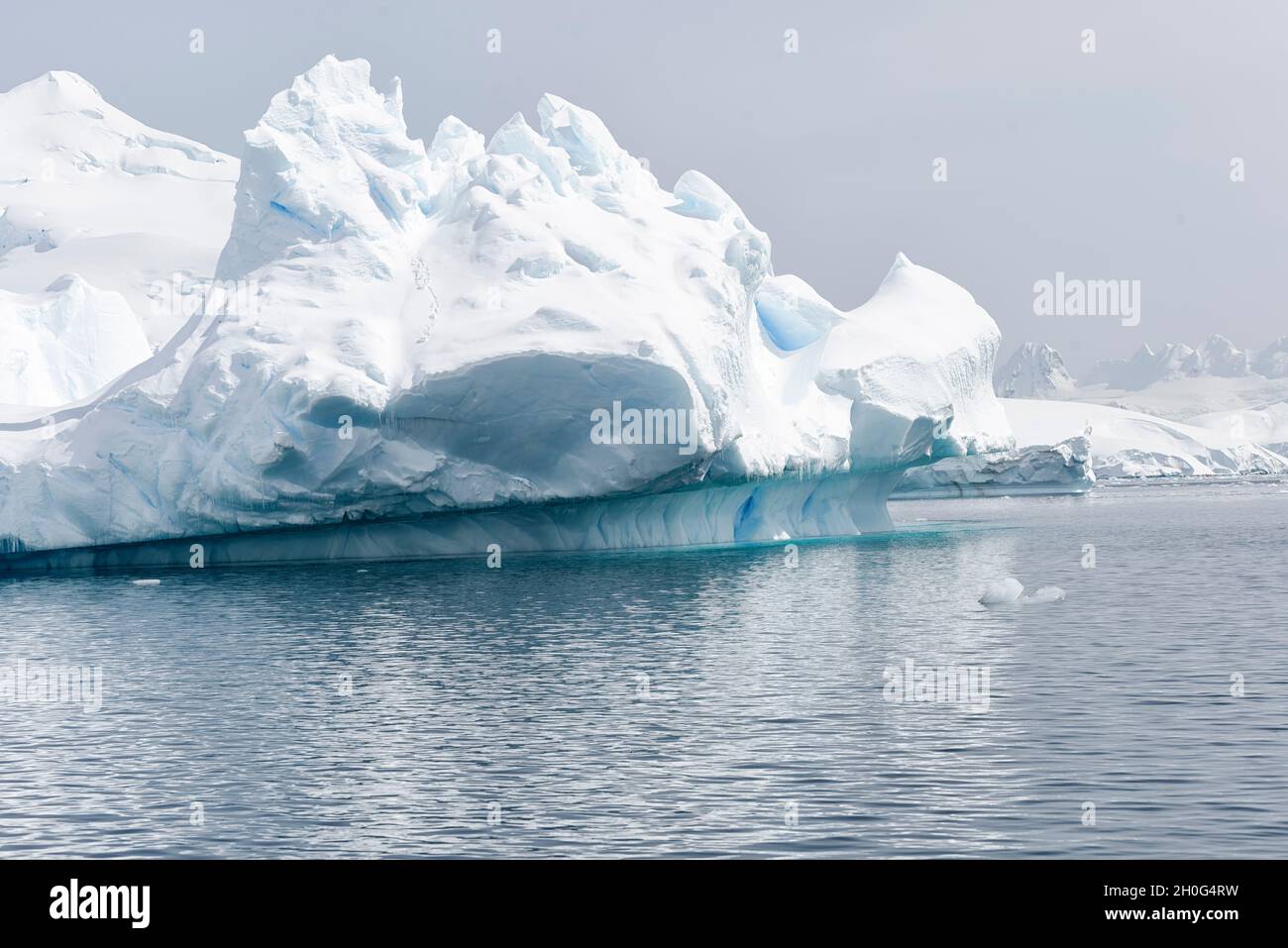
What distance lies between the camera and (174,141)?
101312 millimetres

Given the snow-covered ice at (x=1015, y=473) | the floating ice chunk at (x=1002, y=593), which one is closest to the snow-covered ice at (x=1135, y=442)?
the snow-covered ice at (x=1015, y=473)

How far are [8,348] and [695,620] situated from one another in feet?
94.7

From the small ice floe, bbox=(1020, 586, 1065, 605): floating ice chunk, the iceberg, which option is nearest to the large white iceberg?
the small ice floe

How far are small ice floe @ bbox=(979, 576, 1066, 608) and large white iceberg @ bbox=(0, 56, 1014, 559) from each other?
854 centimetres

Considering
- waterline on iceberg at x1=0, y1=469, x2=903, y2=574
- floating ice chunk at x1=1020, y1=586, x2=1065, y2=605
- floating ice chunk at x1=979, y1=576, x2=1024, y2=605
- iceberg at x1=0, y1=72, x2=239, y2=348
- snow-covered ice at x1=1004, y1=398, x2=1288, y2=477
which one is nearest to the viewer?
floating ice chunk at x1=979, y1=576, x2=1024, y2=605

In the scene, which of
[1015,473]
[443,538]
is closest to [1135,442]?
[1015,473]

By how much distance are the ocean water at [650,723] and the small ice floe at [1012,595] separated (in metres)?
0.39

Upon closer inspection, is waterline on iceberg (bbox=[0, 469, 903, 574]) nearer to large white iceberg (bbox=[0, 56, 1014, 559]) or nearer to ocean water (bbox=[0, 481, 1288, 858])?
large white iceberg (bbox=[0, 56, 1014, 559])

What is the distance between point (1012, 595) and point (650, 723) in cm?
1138

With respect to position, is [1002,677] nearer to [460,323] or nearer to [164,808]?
[164,808]

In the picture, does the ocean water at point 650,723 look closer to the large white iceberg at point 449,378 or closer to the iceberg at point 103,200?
the large white iceberg at point 449,378

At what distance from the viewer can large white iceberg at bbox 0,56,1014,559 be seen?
98.6ft

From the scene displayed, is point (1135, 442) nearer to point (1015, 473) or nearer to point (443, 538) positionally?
point (1015, 473)
